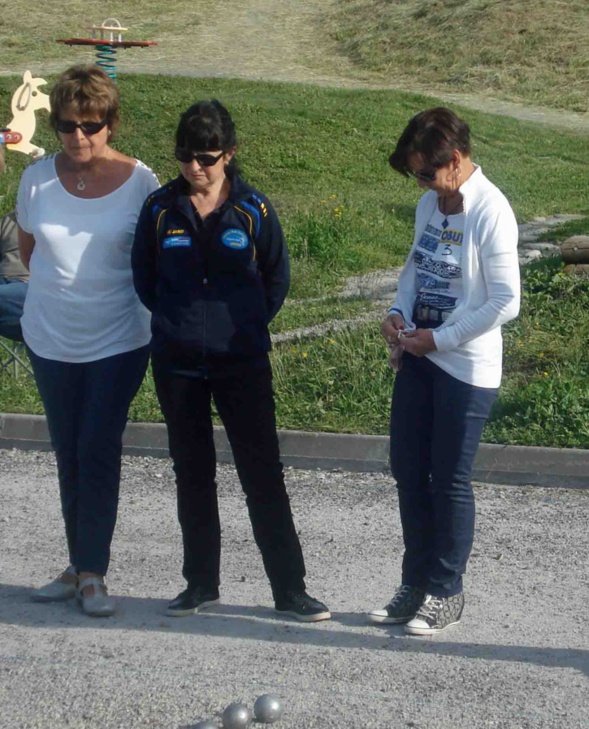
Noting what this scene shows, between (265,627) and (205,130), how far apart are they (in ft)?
6.23

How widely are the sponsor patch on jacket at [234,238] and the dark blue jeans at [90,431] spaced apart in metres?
0.66

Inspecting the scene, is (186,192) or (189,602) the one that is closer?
(186,192)

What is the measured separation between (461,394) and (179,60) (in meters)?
24.8

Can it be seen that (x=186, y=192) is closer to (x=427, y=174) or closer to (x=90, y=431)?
(x=427, y=174)

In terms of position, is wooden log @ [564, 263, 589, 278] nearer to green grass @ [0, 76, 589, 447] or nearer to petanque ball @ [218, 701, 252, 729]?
green grass @ [0, 76, 589, 447]

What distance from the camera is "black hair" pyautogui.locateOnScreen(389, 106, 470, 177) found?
3.95 metres

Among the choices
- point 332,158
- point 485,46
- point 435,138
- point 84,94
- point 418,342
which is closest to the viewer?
point 435,138

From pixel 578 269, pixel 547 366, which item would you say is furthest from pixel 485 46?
pixel 547 366

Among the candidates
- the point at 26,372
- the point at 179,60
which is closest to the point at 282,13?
the point at 179,60

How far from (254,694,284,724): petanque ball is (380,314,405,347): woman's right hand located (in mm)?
1372

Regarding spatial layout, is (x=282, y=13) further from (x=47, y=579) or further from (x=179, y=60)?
(x=47, y=579)

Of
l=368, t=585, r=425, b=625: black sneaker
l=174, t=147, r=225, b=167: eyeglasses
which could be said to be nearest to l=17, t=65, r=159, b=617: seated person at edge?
l=174, t=147, r=225, b=167: eyeglasses

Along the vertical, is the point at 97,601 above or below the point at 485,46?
below

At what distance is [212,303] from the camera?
4.10 metres
